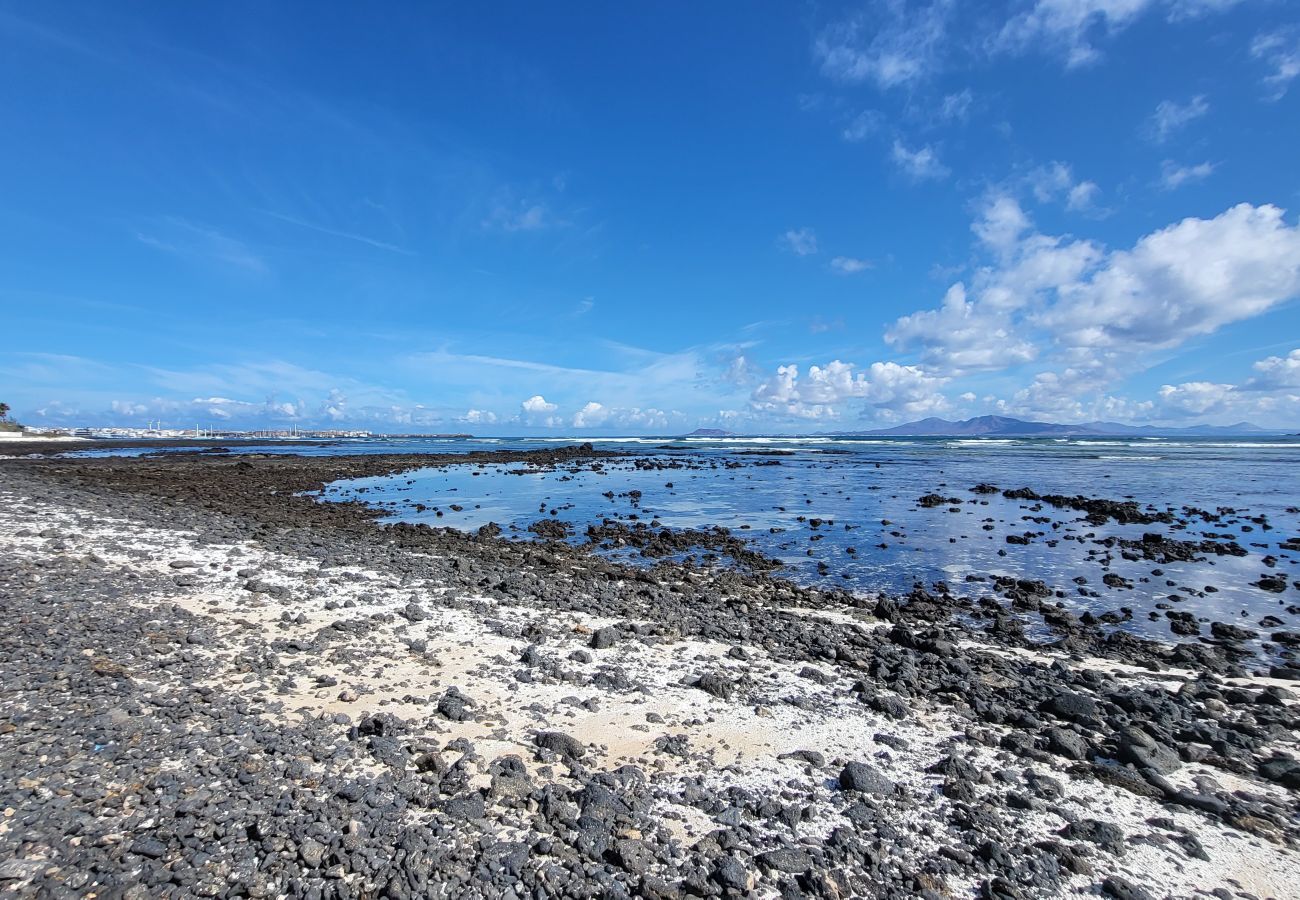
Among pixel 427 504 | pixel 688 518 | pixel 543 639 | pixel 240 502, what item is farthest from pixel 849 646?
pixel 240 502

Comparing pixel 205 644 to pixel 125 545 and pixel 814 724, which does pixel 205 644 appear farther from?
pixel 125 545

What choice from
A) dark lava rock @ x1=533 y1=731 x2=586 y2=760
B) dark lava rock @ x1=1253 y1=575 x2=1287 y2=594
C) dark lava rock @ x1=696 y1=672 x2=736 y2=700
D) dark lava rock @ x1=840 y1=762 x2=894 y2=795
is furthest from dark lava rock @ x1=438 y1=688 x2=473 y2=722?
dark lava rock @ x1=1253 y1=575 x2=1287 y2=594

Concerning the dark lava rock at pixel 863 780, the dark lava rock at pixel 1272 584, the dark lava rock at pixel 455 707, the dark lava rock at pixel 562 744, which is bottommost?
the dark lava rock at pixel 1272 584

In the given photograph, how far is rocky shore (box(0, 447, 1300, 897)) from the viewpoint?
13.8 ft

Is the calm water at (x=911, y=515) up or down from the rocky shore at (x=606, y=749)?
down

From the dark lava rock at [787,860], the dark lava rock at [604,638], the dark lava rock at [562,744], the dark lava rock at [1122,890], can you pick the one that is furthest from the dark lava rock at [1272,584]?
the dark lava rock at [562,744]

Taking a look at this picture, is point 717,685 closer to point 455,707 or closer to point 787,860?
point 787,860

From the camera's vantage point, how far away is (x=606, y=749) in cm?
587

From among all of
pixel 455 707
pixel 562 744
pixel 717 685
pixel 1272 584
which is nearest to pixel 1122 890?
pixel 717 685

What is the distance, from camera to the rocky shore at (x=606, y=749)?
13.8 feet

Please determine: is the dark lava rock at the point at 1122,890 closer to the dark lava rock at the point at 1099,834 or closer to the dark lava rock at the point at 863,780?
the dark lava rock at the point at 1099,834

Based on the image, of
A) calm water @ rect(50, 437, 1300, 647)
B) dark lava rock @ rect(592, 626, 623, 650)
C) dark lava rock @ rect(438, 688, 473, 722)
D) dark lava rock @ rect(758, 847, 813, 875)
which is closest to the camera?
dark lava rock @ rect(758, 847, 813, 875)

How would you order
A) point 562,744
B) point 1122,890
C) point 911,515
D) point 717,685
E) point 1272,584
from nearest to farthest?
point 1122,890, point 562,744, point 717,685, point 1272,584, point 911,515

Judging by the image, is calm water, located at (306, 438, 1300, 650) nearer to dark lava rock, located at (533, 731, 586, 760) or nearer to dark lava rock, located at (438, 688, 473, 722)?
dark lava rock, located at (533, 731, 586, 760)
